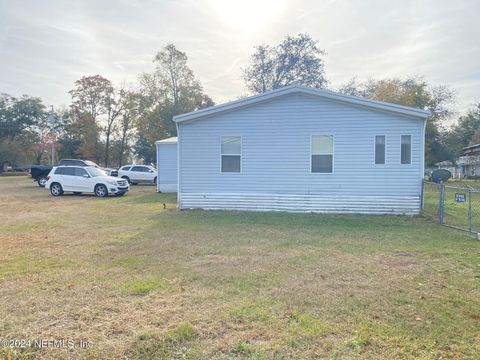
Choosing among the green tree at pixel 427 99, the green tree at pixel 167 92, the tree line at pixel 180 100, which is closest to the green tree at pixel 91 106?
the tree line at pixel 180 100

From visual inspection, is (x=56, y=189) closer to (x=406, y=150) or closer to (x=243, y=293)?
(x=406, y=150)

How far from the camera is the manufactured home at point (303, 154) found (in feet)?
35.2

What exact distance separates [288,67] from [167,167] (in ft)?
80.5

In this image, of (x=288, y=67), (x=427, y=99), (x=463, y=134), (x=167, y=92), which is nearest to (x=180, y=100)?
(x=167, y=92)

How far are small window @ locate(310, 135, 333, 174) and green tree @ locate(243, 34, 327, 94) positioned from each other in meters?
27.5

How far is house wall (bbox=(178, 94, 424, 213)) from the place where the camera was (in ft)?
35.2

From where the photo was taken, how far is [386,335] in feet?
10.5

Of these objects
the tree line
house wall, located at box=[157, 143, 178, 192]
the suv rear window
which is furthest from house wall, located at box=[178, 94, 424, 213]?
the tree line

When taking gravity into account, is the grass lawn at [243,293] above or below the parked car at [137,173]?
below

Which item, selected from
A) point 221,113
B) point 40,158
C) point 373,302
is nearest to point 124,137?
point 40,158

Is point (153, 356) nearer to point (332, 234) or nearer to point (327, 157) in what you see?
point (332, 234)

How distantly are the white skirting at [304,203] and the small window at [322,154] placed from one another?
0.92 metres

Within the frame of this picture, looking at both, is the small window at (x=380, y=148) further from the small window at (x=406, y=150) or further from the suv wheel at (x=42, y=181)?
the suv wheel at (x=42, y=181)

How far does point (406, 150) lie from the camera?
35.2ft
